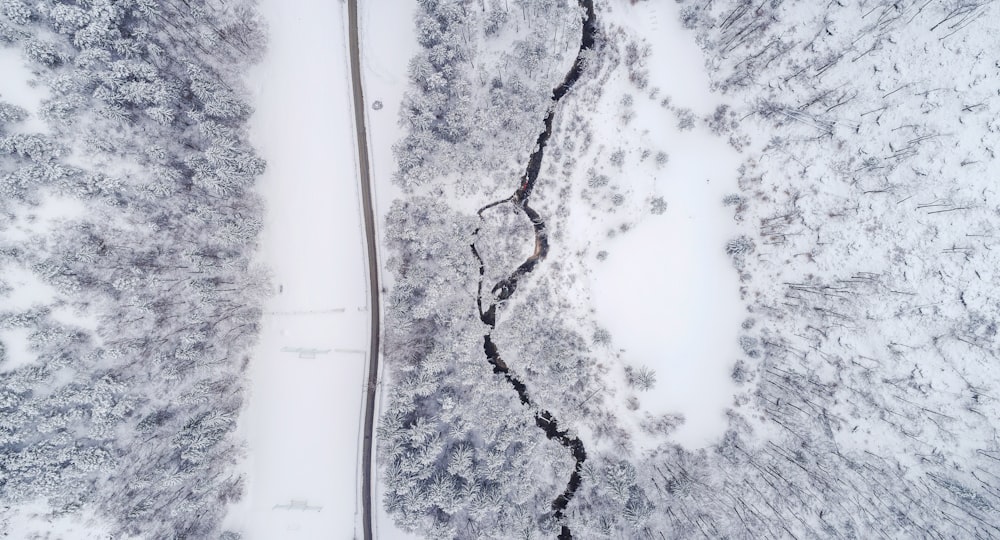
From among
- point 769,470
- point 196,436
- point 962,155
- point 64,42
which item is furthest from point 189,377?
point 962,155

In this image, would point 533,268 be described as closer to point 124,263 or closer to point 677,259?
point 677,259

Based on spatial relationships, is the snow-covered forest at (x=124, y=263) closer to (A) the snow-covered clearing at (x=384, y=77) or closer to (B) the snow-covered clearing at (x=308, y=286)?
(B) the snow-covered clearing at (x=308, y=286)

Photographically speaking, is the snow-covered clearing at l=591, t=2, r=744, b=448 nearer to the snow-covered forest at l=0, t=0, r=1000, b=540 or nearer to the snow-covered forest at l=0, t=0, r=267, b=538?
the snow-covered forest at l=0, t=0, r=1000, b=540

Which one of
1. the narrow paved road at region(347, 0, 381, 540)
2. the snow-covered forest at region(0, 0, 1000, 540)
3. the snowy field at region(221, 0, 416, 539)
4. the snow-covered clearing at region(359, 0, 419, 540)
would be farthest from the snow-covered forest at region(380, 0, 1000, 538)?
the snowy field at region(221, 0, 416, 539)

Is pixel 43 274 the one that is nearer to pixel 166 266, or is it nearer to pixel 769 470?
pixel 166 266

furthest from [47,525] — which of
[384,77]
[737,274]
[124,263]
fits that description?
[737,274]

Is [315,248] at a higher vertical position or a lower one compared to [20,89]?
lower

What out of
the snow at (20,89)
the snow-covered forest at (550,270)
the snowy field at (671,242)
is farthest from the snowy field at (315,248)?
the snowy field at (671,242)
